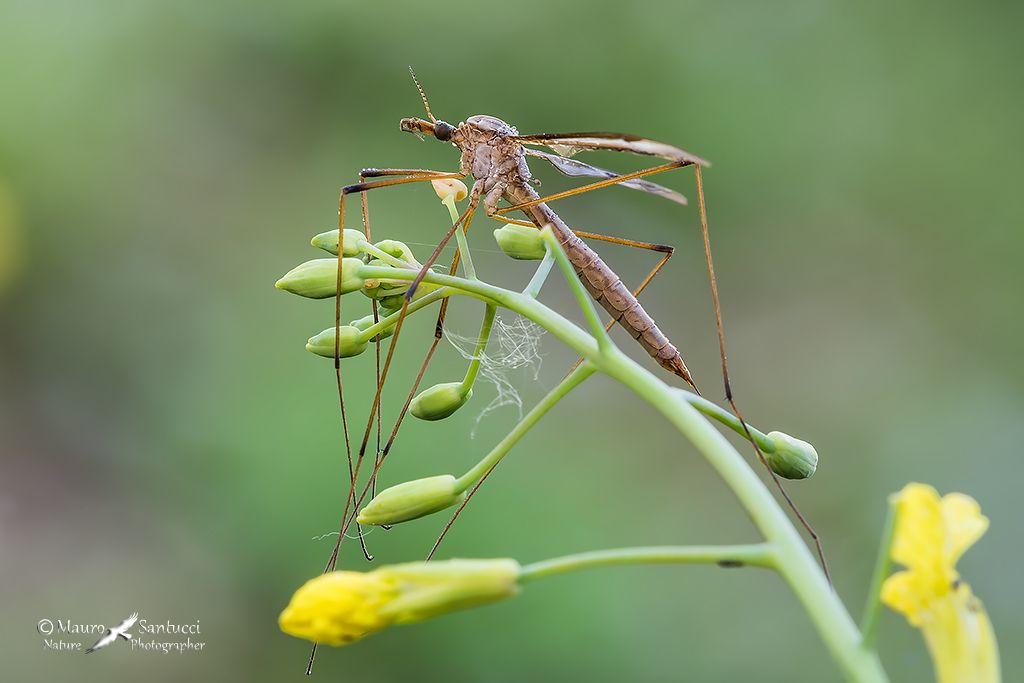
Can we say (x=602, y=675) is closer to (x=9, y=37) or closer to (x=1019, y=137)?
(x=1019, y=137)

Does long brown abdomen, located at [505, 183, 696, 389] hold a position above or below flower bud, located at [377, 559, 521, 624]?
above

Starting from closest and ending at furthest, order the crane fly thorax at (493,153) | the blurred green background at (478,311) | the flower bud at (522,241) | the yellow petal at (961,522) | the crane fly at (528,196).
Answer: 1. the yellow petal at (961,522)
2. the flower bud at (522,241)
3. the crane fly at (528,196)
4. the crane fly thorax at (493,153)
5. the blurred green background at (478,311)

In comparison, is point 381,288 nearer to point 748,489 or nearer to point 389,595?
point 389,595

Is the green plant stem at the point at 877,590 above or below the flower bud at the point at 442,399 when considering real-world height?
below

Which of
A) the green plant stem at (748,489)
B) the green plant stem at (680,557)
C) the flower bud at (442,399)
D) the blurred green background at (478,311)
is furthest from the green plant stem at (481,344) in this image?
the blurred green background at (478,311)

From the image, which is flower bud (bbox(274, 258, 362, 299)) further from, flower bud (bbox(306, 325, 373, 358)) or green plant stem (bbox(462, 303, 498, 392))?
green plant stem (bbox(462, 303, 498, 392))

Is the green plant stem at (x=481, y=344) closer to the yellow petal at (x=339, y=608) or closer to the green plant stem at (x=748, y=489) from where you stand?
the green plant stem at (x=748, y=489)

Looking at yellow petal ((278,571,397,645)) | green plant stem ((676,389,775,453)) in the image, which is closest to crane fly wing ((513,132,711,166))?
green plant stem ((676,389,775,453))
